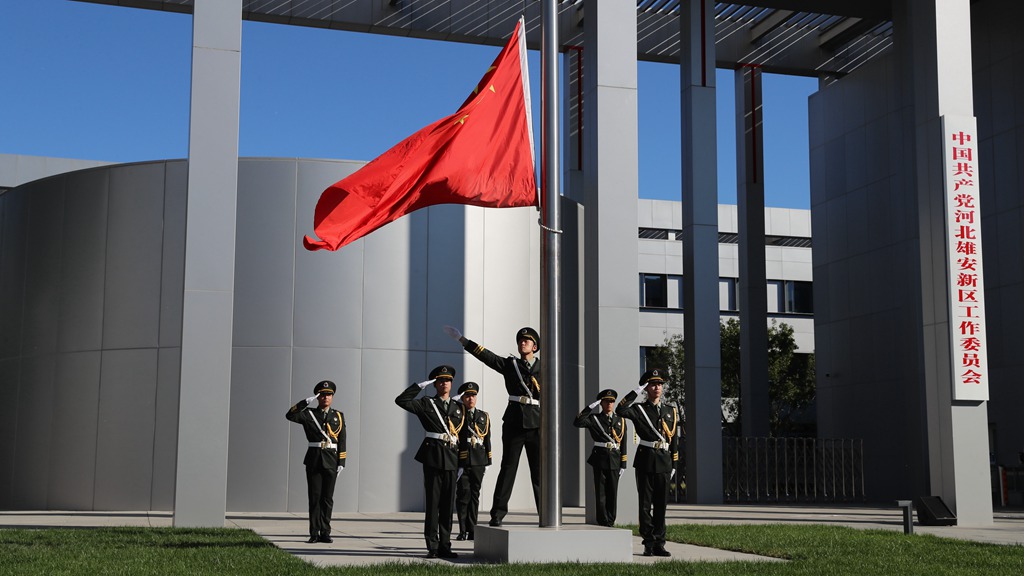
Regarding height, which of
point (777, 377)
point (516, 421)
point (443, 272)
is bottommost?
A: point (516, 421)

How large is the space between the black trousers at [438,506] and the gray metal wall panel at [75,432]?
8721mm

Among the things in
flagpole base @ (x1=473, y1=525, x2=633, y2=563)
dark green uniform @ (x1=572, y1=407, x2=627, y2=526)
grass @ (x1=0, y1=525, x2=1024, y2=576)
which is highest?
dark green uniform @ (x1=572, y1=407, x2=627, y2=526)

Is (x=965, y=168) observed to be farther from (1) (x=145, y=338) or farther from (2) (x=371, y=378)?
(1) (x=145, y=338)

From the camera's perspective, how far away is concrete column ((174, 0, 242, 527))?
13.7 meters

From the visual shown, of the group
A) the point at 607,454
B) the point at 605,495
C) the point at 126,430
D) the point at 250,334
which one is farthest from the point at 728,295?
the point at 607,454

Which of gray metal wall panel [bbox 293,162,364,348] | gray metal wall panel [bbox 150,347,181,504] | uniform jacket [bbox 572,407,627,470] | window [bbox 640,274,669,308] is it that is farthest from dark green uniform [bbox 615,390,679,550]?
window [bbox 640,274,669,308]

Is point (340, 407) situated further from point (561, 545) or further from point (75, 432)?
point (561, 545)

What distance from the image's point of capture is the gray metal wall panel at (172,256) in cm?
1777

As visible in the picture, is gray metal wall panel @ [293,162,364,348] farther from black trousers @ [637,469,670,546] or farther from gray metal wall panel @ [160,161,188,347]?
black trousers @ [637,469,670,546]

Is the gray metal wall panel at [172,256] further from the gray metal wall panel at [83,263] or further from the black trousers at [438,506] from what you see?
the black trousers at [438,506]

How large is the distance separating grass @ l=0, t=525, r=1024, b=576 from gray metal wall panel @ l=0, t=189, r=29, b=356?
294 inches

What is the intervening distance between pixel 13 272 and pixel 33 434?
285 centimetres

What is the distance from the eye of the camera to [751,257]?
95.0 ft

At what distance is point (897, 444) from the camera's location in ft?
90.5
